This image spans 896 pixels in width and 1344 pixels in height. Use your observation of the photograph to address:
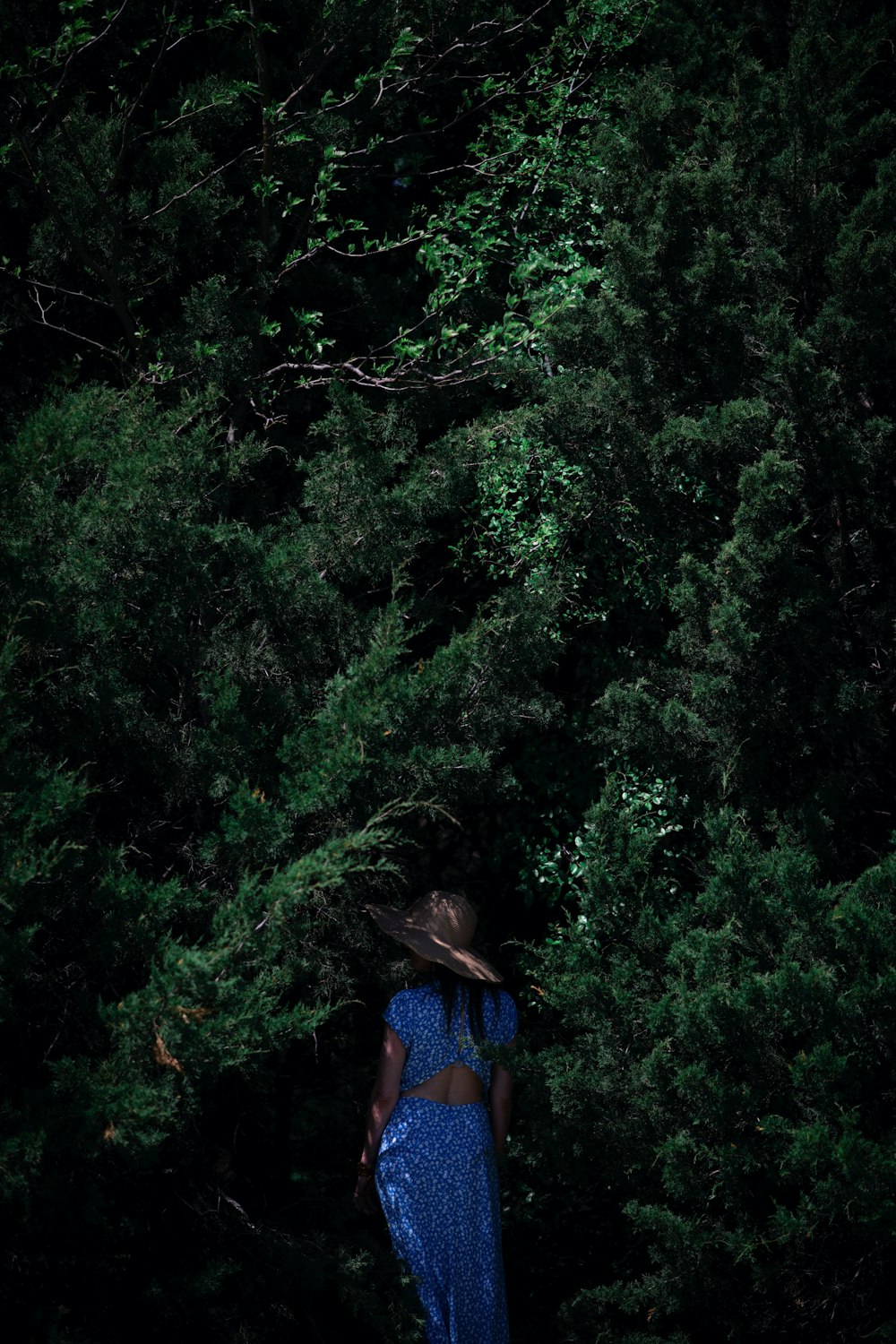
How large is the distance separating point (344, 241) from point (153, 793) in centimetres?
286

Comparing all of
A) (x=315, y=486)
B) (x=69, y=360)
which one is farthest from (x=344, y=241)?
(x=315, y=486)

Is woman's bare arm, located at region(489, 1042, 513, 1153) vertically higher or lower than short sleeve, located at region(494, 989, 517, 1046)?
lower

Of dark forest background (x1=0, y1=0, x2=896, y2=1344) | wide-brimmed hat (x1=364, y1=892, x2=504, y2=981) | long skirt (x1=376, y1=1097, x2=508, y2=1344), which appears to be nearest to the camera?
dark forest background (x1=0, y1=0, x2=896, y2=1344)

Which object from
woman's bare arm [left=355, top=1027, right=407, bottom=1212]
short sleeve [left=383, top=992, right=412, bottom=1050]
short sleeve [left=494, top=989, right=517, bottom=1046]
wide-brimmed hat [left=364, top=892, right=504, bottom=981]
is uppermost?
wide-brimmed hat [left=364, top=892, right=504, bottom=981]

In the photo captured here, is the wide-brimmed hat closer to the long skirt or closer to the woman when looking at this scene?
the woman

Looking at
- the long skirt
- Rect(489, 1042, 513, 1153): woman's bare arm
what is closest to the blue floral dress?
the long skirt

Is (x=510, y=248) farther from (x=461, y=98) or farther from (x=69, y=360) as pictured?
(x=69, y=360)

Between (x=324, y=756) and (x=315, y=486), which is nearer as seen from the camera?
(x=324, y=756)

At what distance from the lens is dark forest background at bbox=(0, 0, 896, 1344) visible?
3268mm

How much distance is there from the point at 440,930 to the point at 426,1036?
303 millimetres

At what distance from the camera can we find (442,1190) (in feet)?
11.4

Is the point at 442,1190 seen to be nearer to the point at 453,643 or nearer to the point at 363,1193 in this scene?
the point at 363,1193

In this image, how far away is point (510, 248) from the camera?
18.0 ft

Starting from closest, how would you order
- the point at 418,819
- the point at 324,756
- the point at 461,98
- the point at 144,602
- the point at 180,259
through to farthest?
the point at 324,756 → the point at 144,602 → the point at 418,819 → the point at 180,259 → the point at 461,98
